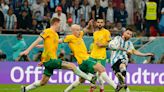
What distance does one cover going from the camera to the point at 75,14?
30578 millimetres

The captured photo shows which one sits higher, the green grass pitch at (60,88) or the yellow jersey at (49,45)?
the yellow jersey at (49,45)

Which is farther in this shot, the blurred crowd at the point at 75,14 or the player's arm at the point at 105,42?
the blurred crowd at the point at 75,14

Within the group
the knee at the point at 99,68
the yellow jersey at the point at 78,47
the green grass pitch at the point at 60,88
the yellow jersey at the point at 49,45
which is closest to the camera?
the yellow jersey at the point at 49,45

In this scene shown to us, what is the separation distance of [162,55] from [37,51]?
494 centimetres

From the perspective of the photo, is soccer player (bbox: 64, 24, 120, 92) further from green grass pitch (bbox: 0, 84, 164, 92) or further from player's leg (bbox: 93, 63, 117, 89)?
green grass pitch (bbox: 0, 84, 164, 92)

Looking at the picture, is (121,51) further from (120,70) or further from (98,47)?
(98,47)

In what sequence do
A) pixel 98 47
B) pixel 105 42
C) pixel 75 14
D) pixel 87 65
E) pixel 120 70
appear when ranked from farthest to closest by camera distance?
1. pixel 75 14
2. pixel 105 42
3. pixel 98 47
4. pixel 120 70
5. pixel 87 65

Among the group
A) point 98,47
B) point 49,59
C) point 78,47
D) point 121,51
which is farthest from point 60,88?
point 49,59

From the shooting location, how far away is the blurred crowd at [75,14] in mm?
29484

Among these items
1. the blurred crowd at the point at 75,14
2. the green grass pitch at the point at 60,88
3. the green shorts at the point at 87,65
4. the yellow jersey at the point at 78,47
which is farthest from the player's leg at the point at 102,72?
the blurred crowd at the point at 75,14

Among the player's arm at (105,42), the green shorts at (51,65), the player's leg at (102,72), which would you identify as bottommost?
the player's leg at (102,72)

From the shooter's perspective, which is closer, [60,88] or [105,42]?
[105,42]

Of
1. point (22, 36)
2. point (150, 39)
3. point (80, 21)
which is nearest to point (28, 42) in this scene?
point (22, 36)

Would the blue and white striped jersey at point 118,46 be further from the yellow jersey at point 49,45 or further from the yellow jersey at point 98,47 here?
the yellow jersey at point 49,45
